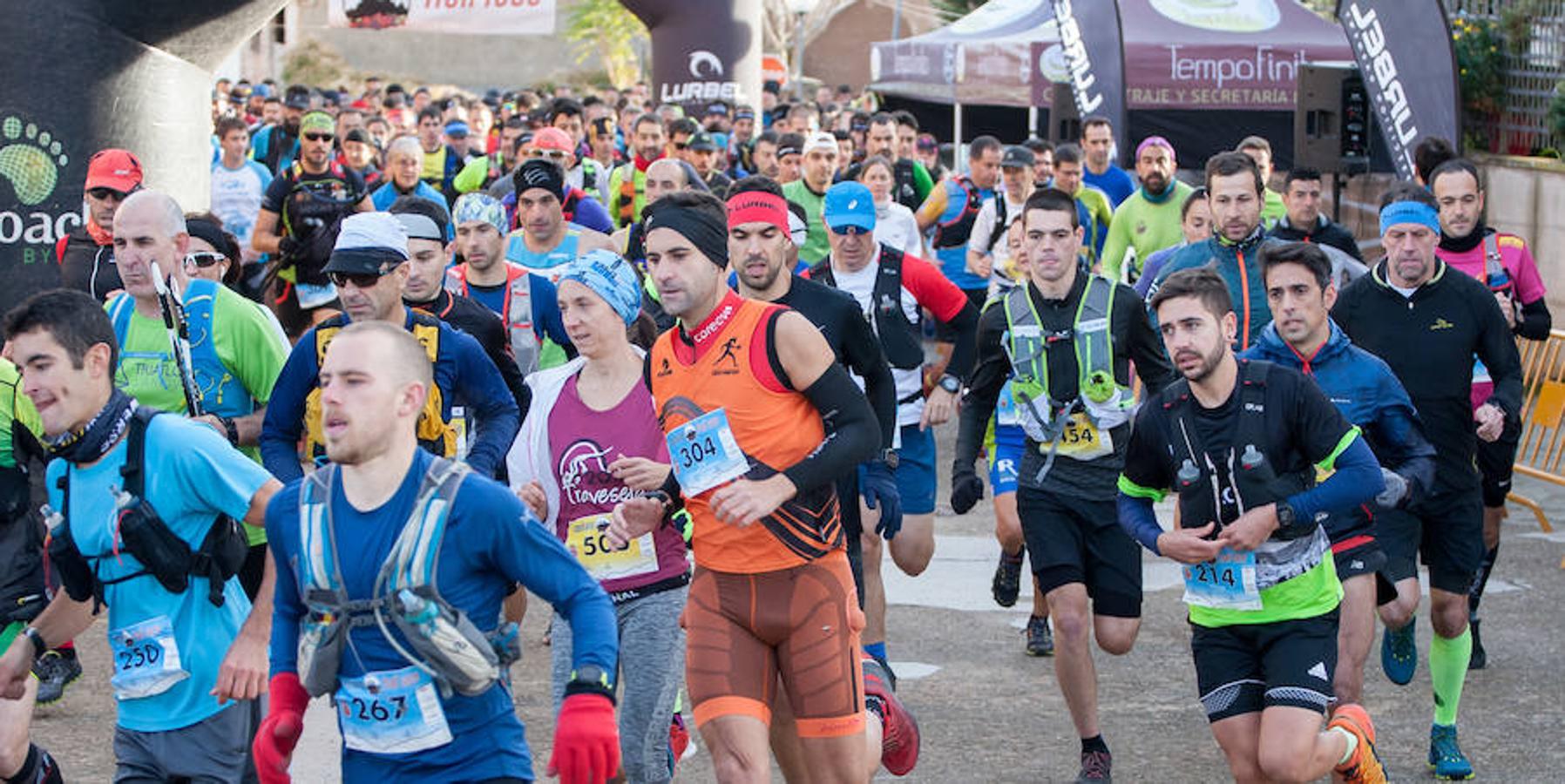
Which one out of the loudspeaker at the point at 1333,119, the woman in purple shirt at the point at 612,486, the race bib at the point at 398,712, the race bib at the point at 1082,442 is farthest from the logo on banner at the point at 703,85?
the race bib at the point at 398,712

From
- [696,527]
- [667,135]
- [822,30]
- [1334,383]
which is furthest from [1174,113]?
[822,30]

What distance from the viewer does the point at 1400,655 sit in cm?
758

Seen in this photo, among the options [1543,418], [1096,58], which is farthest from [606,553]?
[1096,58]

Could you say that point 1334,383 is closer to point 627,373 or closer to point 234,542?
point 627,373

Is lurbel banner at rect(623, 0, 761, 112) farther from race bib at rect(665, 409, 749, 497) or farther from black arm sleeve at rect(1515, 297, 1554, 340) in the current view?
race bib at rect(665, 409, 749, 497)

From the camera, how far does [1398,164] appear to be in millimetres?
13422

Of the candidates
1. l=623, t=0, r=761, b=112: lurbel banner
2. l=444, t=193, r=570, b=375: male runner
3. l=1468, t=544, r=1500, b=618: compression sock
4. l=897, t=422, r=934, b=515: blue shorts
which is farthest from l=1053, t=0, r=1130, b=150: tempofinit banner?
l=444, t=193, r=570, b=375: male runner

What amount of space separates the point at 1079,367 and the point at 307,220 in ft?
22.7

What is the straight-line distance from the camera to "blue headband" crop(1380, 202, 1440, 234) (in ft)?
24.3

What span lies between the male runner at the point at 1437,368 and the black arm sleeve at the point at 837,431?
2.79 metres

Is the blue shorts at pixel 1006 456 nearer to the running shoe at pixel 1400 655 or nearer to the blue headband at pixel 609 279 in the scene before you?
the running shoe at pixel 1400 655

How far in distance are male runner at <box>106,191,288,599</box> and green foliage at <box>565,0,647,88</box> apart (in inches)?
→ 2058

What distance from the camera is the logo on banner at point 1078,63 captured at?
17917 mm

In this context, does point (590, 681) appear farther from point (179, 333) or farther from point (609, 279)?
point (179, 333)
